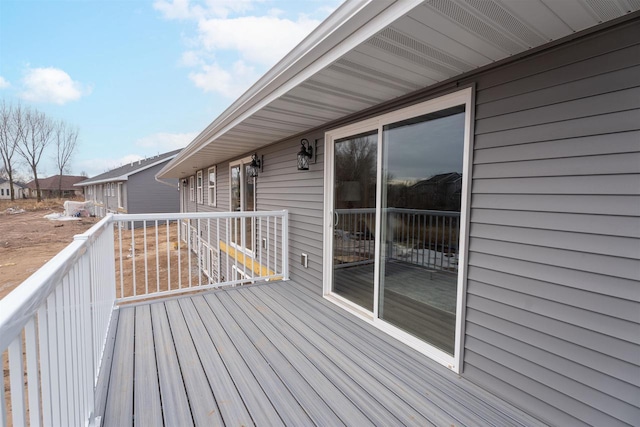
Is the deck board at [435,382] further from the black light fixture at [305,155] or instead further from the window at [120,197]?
the window at [120,197]

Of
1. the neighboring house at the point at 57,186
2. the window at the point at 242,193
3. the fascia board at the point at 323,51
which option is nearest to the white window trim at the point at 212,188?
the window at the point at 242,193

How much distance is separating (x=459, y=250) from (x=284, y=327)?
64.2 inches

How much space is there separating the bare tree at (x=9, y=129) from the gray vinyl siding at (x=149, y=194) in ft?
53.3

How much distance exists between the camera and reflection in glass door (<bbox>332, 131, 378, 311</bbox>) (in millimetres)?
2879

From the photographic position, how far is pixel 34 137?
2575cm

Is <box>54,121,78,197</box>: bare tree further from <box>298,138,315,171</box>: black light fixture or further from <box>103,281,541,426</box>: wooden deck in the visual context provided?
<box>103,281,541,426</box>: wooden deck

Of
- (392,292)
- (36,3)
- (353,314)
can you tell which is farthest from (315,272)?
(36,3)

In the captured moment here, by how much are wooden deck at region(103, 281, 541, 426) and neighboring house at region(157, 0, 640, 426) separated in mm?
232

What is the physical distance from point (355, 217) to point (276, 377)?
5.45 ft

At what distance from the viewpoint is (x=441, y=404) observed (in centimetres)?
177

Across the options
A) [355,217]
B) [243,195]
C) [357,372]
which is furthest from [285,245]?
[357,372]

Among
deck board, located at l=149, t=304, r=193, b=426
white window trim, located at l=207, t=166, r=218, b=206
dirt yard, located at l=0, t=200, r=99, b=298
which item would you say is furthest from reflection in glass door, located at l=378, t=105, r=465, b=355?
dirt yard, located at l=0, t=200, r=99, b=298

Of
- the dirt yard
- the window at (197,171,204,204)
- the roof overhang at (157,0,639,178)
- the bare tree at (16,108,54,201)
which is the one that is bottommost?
the dirt yard

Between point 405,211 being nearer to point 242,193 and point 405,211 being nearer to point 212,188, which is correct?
point 242,193
